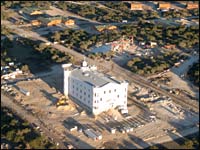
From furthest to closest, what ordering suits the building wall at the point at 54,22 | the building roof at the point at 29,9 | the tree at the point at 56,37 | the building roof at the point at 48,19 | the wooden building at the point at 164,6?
the wooden building at the point at 164,6, the building roof at the point at 29,9, the building roof at the point at 48,19, the building wall at the point at 54,22, the tree at the point at 56,37

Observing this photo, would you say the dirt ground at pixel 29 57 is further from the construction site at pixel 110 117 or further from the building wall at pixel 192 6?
the building wall at pixel 192 6

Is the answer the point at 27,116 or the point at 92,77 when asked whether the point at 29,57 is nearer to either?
the point at 92,77

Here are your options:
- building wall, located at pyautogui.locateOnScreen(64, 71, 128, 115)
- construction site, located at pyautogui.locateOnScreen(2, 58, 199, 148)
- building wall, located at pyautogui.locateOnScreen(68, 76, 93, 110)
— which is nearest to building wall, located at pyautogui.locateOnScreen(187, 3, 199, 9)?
construction site, located at pyautogui.locateOnScreen(2, 58, 199, 148)

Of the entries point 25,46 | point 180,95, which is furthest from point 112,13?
point 180,95

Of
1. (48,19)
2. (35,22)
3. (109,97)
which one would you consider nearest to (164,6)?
(48,19)

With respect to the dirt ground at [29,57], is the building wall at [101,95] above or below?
above

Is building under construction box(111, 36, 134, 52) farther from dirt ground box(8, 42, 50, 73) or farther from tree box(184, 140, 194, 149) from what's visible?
tree box(184, 140, 194, 149)

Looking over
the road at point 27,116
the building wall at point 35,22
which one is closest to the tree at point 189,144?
the road at point 27,116
